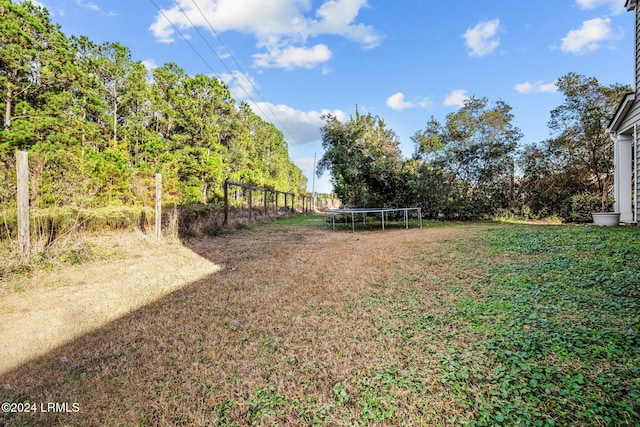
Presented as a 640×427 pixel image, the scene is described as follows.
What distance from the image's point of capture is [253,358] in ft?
6.95

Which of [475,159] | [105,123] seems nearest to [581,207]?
[475,159]

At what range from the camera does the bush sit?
10449 millimetres

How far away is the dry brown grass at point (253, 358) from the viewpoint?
1.57m

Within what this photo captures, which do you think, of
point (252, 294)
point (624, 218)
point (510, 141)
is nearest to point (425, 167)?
point (510, 141)

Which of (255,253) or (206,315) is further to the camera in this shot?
(255,253)

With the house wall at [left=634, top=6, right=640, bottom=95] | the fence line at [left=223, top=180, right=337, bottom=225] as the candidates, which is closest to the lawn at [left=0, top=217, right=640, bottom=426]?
the house wall at [left=634, top=6, right=640, bottom=95]

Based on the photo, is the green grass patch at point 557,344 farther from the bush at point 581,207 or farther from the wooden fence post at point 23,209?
the bush at point 581,207

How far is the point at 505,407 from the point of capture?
4.83ft

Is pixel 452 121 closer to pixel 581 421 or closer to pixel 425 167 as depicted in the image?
pixel 425 167

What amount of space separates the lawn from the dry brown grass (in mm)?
12

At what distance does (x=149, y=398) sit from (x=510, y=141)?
16093 millimetres

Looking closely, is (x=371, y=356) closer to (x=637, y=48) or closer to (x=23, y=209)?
(x=23, y=209)

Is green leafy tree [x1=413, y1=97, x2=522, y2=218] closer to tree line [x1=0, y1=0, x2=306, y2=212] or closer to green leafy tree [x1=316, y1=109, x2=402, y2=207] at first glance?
green leafy tree [x1=316, y1=109, x2=402, y2=207]

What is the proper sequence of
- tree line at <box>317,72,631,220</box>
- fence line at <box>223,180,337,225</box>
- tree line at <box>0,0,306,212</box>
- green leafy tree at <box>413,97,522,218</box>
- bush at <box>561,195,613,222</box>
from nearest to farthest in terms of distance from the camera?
tree line at <box>0,0,306,212</box> < fence line at <box>223,180,337,225</box> < bush at <box>561,195,613,222</box> < tree line at <box>317,72,631,220</box> < green leafy tree at <box>413,97,522,218</box>
